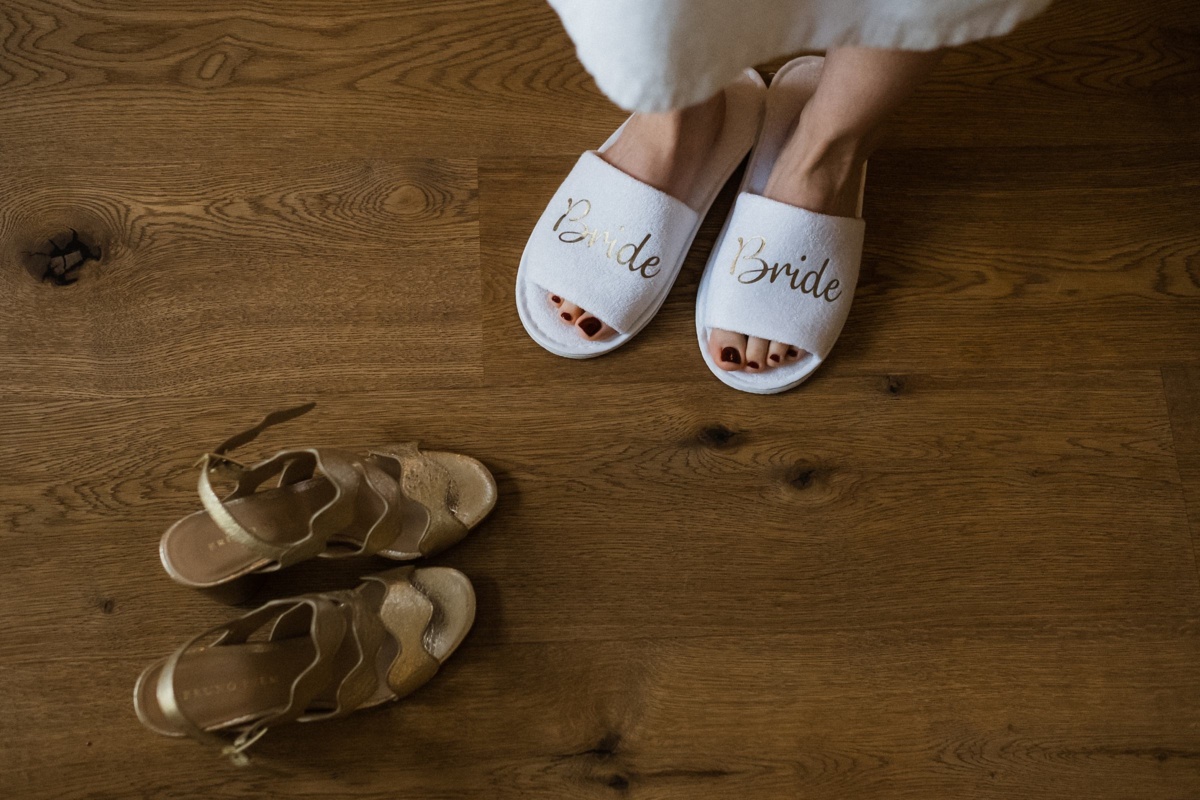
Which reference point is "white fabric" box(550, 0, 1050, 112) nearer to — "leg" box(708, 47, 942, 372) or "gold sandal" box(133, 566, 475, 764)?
"leg" box(708, 47, 942, 372)

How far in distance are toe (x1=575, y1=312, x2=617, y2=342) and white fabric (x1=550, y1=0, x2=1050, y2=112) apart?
38cm

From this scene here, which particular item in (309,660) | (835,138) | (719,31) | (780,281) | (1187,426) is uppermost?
(719,31)

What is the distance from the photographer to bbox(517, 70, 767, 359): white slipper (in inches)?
36.4

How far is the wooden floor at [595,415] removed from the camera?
880 mm

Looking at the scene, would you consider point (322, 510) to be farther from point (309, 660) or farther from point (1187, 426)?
point (1187, 426)

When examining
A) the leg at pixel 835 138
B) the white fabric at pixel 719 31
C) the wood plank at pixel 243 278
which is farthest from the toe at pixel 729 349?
the white fabric at pixel 719 31

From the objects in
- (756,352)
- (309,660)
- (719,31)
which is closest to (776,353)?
(756,352)

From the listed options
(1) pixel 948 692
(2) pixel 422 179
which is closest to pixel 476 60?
(2) pixel 422 179

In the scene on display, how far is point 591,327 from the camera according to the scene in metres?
0.94

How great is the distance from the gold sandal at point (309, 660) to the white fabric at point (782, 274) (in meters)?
0.40

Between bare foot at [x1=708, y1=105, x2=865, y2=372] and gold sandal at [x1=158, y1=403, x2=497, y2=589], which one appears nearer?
gold sandal at [x1=158, y1=403, x2=497, y2=589]

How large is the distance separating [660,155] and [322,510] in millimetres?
483

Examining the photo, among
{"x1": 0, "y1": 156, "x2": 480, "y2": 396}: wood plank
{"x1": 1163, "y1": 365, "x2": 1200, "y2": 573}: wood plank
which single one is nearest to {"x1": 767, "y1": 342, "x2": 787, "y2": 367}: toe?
{"x1": 0, "y1": 156, "x2": 480, "y2": 396}: wood plank

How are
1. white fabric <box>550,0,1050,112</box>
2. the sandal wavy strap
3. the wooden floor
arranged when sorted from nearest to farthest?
1. white fabric <box>550,0,1050,112</box>
2. the sandal wavy strap
3. the wooden floor
